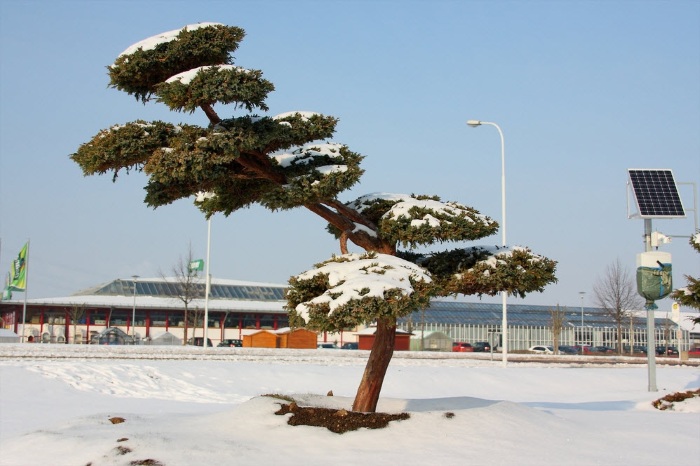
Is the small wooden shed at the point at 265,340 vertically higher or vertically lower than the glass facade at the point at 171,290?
lower

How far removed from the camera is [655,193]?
22141mm

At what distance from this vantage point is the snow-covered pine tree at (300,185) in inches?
413

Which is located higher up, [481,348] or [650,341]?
[650,341]

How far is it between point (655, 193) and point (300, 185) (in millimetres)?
14519

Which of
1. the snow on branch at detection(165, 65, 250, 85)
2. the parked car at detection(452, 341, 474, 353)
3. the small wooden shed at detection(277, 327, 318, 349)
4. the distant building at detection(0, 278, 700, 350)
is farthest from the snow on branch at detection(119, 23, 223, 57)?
the parked car at detection(452, 341, 474, 353)

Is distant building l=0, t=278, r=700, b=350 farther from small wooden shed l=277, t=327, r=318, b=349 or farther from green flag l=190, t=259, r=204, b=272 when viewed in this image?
small wooden shed l=277, t=327, r=318, b=349

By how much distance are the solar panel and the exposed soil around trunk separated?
44.6ft

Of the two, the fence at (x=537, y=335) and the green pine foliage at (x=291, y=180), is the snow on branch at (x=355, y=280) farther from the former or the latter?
the fence at (x=537, y=335)

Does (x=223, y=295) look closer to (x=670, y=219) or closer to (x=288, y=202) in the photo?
(x=670, y=219)

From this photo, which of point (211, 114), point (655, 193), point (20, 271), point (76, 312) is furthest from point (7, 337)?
point (211, 114)

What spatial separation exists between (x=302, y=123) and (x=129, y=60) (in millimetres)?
2836

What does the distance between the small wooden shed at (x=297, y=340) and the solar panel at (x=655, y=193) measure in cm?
3269

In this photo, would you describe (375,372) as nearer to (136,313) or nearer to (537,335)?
(136,313)

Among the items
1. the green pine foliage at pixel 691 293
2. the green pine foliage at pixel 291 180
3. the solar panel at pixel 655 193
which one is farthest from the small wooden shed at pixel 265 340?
the green pine foliage at pixel 291 180
